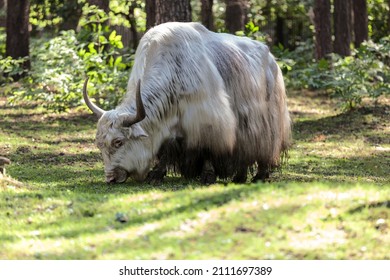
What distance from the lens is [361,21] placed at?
2719cm

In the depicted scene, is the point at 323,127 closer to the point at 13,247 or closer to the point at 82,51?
the point at 82,51

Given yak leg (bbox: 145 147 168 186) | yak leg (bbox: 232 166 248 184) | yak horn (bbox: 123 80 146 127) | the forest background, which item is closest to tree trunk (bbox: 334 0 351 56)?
the forest background

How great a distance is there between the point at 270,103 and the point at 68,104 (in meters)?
7.91

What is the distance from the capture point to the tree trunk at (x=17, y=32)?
79.2 ft

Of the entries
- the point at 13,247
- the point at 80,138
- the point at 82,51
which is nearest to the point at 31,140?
the point at 80,138

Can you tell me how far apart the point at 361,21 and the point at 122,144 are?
56.7 feet

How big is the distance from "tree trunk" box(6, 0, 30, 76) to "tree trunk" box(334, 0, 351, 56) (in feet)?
27.2

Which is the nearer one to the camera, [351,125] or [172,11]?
[172,11]

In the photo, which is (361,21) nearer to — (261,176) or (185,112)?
(261,176)

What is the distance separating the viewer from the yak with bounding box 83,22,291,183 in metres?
11.2

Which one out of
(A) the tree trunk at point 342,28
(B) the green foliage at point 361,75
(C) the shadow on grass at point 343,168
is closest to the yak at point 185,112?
(C) the shadow on grass at point 343,168

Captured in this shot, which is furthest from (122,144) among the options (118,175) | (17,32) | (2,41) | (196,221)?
(2,41)

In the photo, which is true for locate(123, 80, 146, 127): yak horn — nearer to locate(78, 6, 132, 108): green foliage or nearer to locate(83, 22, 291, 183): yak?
locate(83, 22, 291, 183): yak

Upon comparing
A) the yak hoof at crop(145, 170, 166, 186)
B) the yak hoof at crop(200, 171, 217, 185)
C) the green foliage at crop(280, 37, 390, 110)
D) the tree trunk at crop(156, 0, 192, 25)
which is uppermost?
the tree trunk at crop(156, 0, 192, 25)
